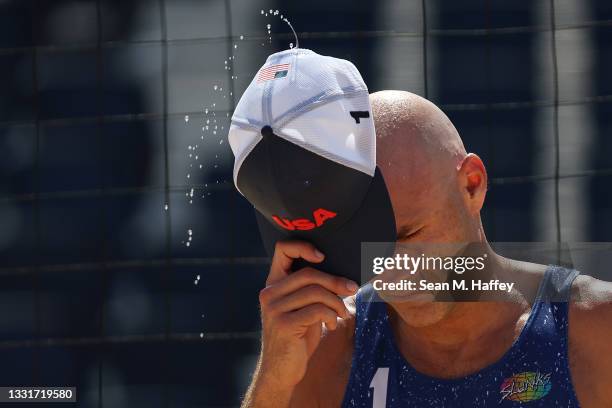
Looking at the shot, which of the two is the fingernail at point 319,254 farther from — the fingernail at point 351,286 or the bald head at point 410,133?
the bald head at point 410,133

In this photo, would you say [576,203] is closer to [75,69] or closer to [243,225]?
[243,225]

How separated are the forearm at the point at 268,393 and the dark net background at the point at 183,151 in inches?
72.0

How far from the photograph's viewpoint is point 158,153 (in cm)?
394

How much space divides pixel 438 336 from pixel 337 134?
78 cm

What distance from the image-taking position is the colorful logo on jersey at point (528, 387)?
7.00 ft

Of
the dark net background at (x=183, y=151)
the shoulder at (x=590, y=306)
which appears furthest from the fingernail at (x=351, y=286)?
the dark net background at (x=183, y=151)

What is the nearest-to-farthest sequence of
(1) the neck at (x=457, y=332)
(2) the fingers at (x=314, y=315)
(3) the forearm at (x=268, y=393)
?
(2) the fingers at (x=314, y=315) → (3) the forearm at (x=268, y=393) → (1) the neck at (x=457, y=332)

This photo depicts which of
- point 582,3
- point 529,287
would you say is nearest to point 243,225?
point 582,3

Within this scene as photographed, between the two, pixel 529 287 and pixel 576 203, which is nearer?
pixel 529 287

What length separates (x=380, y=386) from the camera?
7.42ft

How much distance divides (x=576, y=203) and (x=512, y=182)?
8.5 inches

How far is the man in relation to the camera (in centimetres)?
209

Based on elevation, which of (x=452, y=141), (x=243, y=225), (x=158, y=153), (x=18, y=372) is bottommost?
(x=18, y=372)

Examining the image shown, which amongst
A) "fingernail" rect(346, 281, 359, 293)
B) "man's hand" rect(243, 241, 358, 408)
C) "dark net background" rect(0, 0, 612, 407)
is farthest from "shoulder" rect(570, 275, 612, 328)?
"dark net background" rect(0, 0, 612, 407)
